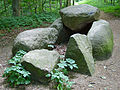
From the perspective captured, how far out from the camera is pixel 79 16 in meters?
5.05

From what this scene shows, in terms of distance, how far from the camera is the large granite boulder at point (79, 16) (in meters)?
5.06

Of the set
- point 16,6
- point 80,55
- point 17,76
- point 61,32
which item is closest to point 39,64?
point 17,76

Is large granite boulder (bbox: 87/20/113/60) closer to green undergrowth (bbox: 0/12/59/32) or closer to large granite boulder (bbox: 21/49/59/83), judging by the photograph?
large granite boulder (bbox: 21/49/59/83)

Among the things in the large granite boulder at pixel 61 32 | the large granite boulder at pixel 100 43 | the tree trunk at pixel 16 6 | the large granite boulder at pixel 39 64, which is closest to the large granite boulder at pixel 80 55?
the large granite boulder at pixel 39 64

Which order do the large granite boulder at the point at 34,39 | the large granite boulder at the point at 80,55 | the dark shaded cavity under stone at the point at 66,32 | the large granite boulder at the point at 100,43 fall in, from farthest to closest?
the dark shaded cavity under stone at the point at 66,32 → the large granite boulder at the point at 100,43 → the large granite boulder at the point at 34,39 → the large granite boulder at the point at 80,55

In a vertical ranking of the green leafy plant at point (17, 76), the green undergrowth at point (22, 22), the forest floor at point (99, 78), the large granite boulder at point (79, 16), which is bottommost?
the forest floor at point (99, 78)

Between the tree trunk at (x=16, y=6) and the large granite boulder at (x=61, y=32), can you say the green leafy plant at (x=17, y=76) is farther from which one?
the tree trunk at (x=16, y=6)

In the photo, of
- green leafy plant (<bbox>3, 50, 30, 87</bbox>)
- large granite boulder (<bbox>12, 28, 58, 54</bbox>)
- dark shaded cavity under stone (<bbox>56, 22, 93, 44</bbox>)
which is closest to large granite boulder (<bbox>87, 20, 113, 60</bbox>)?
dark shaded cavity under stone (<bbox>56, 22, 93, 44</bbox>)

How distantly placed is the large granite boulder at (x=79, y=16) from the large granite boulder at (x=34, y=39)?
0.65 m

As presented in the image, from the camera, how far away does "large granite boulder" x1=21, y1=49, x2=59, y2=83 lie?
117 inches

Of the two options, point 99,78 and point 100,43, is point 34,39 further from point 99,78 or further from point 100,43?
point 99,78

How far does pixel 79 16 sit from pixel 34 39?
184 cm

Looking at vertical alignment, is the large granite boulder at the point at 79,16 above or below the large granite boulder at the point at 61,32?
above

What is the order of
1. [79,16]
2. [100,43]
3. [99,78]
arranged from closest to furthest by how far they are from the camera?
[99,78] → [100,43] → [79,16]
